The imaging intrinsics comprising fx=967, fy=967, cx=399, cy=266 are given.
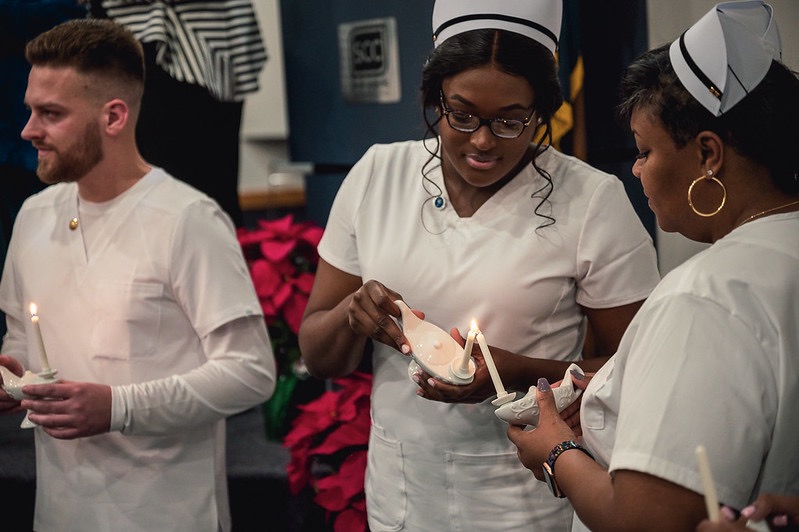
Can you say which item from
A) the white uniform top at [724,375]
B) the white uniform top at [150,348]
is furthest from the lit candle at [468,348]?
the white uniform top at [150,348]

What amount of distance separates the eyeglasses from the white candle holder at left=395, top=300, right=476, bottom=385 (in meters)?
0.33

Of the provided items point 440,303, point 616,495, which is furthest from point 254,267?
point 616,495

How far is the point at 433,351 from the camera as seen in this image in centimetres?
164

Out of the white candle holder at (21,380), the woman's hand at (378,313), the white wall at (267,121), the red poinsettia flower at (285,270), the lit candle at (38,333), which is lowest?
the white wall at (267,121)

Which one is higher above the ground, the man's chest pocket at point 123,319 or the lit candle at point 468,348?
the lit candle at point 468,348

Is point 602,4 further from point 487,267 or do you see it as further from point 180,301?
point 180,301

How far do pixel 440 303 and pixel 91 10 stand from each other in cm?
225

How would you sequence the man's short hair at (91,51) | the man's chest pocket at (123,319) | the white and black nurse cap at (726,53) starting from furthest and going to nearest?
the man's short hair at (91,51) < the man's chest pocket at (123,319) < the white and black nurse cap at (726,53)

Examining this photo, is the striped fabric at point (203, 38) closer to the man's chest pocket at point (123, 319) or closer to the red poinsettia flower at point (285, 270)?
the red poinsettia flower at point (285, 270)

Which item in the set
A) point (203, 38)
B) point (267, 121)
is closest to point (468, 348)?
point (203, 38)

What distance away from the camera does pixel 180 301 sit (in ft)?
6.86

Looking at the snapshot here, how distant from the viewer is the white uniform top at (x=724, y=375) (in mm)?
1133

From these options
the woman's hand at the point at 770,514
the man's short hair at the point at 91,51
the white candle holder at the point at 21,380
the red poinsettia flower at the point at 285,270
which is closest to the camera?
the woman's hand at the point at 770,514

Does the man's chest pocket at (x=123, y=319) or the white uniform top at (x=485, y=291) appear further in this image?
the man's chest pocket at (x=123, y=319)
